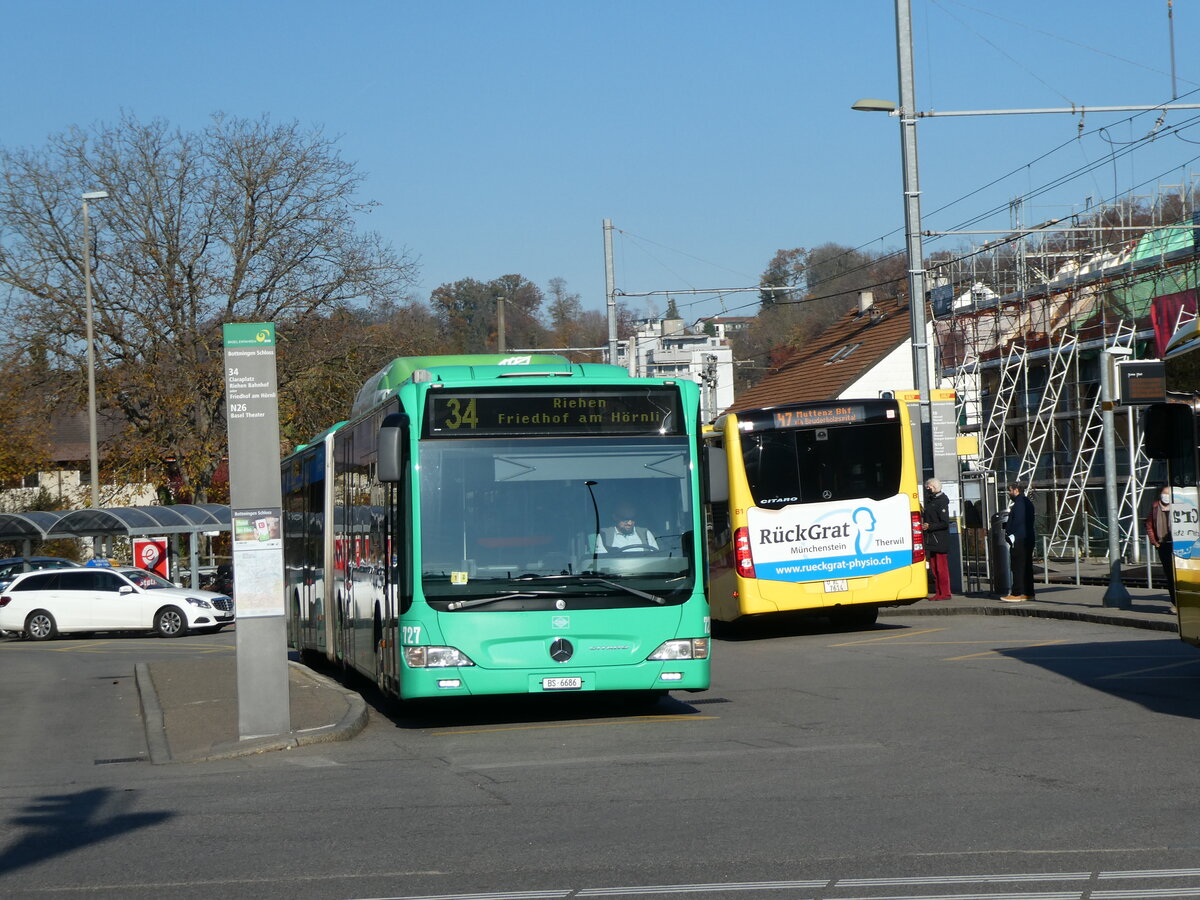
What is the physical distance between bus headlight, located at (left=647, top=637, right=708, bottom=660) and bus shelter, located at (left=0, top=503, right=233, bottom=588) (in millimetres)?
29981

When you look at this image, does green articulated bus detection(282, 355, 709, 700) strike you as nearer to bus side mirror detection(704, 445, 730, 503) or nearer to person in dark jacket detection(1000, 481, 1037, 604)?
bus side mirror detection(704, 445, 730, 503)

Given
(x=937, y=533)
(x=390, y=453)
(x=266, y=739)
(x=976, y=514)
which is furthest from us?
(x=976, y=514)

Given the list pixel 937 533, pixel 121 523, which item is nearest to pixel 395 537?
pixel 937 533

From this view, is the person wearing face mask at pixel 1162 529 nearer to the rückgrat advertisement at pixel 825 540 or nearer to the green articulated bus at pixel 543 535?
the rückgrat advertisement at pixel 825 540

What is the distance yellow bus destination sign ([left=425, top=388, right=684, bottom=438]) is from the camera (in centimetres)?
1238

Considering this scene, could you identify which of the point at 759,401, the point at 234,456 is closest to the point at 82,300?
the point at 759,401

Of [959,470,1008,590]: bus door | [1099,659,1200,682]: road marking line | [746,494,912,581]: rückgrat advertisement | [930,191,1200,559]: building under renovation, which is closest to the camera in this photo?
[1099,659,1200,682]: road marking line

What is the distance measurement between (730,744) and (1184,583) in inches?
160

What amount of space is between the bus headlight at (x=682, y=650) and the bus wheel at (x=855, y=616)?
9602 millimetres

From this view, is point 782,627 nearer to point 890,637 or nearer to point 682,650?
point 890,637

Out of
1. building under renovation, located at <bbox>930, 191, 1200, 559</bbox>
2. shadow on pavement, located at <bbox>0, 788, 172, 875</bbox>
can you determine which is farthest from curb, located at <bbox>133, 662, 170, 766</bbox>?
building under renovation, located at <bbox>930, 191, 1200, 559</bbox>

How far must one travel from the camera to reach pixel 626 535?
12.3 meters

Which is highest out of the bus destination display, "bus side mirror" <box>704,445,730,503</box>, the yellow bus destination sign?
the bus destination display

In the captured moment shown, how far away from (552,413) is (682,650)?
218cm
